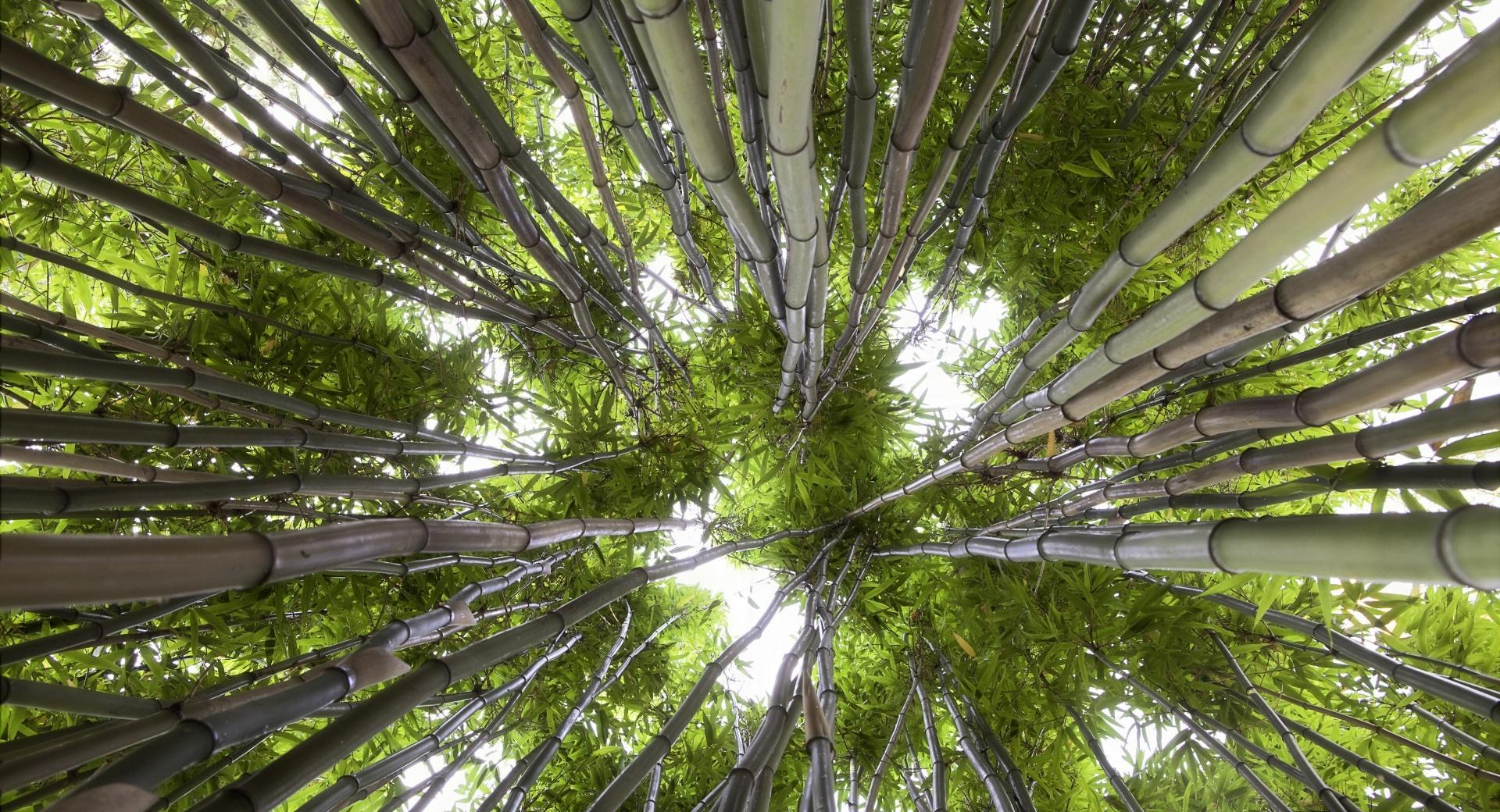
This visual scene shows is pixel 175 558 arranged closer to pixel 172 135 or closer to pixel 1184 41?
pixel 172 135

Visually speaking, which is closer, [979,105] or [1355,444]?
[1355,444]

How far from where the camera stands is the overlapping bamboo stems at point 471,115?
953 mm

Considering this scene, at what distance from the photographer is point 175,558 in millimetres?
560

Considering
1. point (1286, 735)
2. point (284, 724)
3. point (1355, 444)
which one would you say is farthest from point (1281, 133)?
point (1286, 735)

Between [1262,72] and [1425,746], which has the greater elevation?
[1262,72]

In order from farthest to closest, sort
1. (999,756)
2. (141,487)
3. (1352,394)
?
(999,756)
(141,487)
(1352,394)

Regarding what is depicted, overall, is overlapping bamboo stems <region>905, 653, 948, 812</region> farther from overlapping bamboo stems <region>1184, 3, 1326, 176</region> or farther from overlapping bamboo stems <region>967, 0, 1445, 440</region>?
overlapping bamboo stems <region>1184, 3, 1326, 176</region>

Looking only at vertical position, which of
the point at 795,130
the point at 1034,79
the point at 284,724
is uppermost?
the point at 1034,79

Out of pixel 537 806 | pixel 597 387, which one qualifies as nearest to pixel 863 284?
pixel 597 387

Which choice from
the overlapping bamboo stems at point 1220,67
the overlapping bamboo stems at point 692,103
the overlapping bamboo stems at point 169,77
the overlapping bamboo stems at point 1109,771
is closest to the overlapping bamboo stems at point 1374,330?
the overlapping bamboo stems at point 1220,67

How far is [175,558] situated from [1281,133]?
3.61ft

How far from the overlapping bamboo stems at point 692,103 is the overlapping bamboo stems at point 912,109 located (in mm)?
268

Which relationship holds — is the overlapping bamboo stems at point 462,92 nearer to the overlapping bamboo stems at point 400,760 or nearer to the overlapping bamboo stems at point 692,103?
the overlapping bamboo stems at point 692,103

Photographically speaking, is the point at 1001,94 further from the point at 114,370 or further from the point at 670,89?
the point at 114,370
